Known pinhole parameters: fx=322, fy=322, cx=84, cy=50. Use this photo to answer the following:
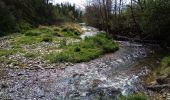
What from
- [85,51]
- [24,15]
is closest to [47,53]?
[85,51]

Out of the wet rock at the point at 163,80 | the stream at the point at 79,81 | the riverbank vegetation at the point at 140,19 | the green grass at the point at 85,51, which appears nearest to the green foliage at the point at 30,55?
the green grass at the point at 85,51

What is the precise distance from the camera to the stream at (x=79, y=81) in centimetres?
1454

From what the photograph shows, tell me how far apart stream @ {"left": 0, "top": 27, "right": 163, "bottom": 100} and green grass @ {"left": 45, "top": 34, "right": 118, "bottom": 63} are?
3.37 ft

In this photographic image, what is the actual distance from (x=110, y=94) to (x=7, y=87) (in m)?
5.19

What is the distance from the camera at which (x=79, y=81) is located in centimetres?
1719

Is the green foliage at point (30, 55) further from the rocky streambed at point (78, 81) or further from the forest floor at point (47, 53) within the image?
the rocky streambed at point (78, 81)

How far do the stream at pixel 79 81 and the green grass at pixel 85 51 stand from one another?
103cm

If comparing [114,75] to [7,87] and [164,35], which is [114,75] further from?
[164,35]

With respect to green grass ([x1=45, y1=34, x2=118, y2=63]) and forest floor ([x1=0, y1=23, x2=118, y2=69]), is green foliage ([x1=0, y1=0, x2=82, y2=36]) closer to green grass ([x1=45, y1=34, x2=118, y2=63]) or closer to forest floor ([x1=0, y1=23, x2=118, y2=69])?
forest floor ([x1=0, y1=23, x2=118, y2=69])

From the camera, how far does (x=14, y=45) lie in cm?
2988

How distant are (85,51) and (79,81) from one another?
9.17 meters

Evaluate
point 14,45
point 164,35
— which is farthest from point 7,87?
point 164,35

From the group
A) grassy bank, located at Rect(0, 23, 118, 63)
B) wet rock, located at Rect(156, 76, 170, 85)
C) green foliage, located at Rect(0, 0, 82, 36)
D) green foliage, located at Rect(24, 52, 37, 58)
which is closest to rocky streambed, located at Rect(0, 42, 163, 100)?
wet rock, located at Rect(156, 76, 170, 85)

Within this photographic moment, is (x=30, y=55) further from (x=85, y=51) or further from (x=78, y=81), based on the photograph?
(x=78, y=81)
